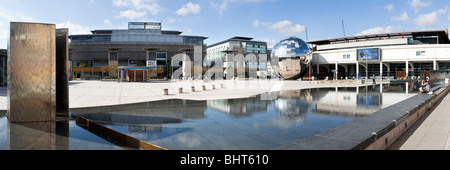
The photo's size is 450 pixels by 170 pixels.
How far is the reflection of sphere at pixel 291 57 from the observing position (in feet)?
A: 165

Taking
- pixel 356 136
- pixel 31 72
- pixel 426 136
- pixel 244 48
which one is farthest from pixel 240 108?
pixel 244 48

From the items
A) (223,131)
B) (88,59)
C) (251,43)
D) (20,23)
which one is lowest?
(223,131)

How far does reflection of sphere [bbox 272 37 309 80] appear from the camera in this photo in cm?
5038

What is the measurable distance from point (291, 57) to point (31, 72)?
48.4m

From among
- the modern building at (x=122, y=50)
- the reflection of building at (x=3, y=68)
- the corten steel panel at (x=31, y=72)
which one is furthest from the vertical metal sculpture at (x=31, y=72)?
the modern building at (x=122, y=50)

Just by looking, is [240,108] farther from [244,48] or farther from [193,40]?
[244,48]

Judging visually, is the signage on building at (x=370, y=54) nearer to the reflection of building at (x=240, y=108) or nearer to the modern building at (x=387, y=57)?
the modern building at (x=387, y=57)

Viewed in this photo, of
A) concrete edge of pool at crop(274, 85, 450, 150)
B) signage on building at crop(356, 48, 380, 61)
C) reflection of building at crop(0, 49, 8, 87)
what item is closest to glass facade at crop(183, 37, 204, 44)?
signage on building at crop(356, 48, 380, 61)

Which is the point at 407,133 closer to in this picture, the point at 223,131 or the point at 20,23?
the point at 223,131

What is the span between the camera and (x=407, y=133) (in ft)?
18.5

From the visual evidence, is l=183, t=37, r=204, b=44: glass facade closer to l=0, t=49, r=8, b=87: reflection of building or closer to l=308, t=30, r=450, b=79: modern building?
l=308, t=30, r=450, b=79: modern building

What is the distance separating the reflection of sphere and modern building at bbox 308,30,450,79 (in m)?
14.4

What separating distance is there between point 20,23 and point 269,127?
7.40 meters
